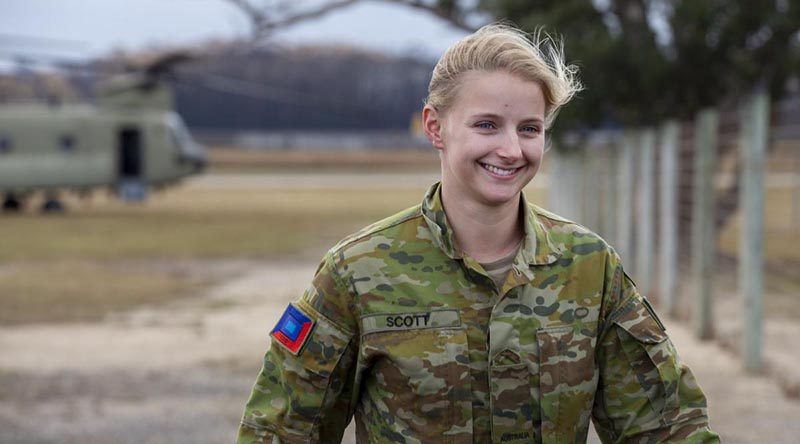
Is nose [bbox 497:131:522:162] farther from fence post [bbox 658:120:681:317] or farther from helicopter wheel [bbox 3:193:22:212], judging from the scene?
helicopter wheel [bbox 3:193:22:212]

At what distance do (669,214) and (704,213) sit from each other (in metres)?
1.14

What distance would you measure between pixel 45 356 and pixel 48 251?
8.82 m

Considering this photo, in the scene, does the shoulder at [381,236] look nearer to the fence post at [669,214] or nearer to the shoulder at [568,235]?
the shoulder at [568,235]

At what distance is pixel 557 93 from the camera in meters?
2.09

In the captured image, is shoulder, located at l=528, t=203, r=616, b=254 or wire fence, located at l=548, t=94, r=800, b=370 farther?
wire fence, located at l=548, t=94, r=800, b=370

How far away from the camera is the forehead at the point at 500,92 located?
2.03 metres

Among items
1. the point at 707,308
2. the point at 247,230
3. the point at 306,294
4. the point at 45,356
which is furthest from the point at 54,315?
the point at 247,230

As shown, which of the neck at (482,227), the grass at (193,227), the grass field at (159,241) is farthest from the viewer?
the grass at (193,227)

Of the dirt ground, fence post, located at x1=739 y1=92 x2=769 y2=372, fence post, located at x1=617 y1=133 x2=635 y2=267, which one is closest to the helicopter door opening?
the dirt ground

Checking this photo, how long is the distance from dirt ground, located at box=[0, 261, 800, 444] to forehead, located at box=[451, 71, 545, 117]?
13.5 ft

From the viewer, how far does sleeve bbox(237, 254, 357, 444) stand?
83.2 inches

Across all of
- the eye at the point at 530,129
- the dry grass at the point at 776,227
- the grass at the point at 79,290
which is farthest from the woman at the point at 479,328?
the dry grass at the point at 776,227

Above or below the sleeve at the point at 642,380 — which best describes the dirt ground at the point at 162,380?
below

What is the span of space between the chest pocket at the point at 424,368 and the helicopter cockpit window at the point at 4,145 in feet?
83.2
